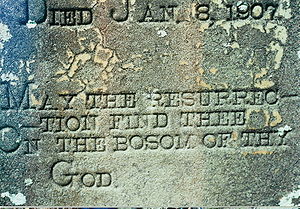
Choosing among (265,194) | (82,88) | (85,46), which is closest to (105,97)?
(82,88)

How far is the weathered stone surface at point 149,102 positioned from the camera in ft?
6.58

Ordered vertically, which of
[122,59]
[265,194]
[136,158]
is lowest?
[265,194]

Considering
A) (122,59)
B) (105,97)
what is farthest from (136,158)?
(122,59)

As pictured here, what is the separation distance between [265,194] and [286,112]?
391 millimetres

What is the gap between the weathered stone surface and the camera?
2.01 metres

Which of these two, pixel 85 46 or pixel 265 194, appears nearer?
pixel 85 46

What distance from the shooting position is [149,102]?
2066 millimetres

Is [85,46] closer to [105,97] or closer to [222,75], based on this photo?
[105,97]

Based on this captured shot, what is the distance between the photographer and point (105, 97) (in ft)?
6.77

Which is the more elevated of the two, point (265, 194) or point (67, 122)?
point (67, 122)

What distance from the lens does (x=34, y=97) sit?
205 centimetres

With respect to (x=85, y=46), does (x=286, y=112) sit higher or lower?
lower

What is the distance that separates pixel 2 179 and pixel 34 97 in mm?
405

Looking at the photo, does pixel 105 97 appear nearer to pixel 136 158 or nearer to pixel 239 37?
pixel 136 158
